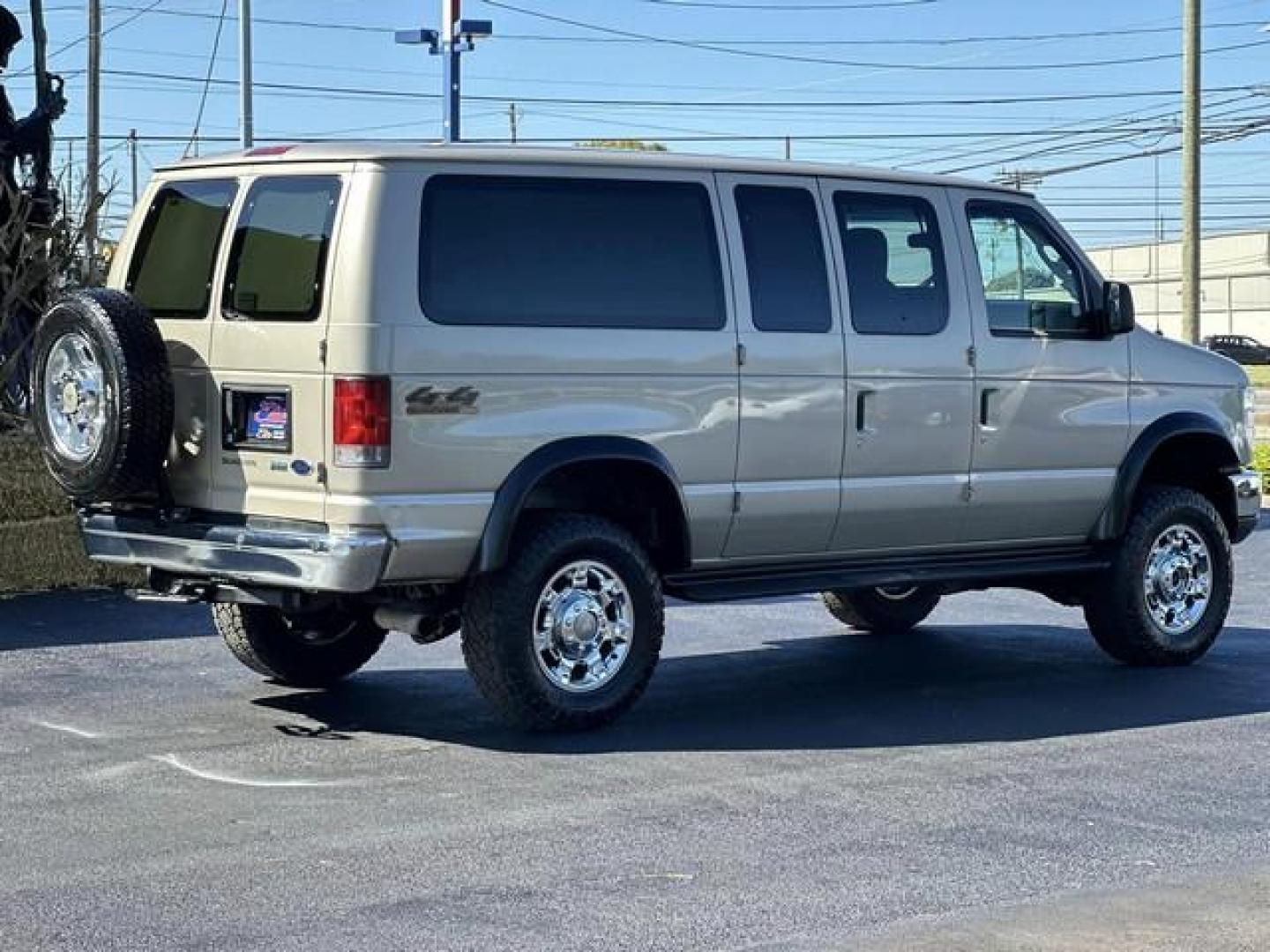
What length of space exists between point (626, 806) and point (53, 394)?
312 centimetres

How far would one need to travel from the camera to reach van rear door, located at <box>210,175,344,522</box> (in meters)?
8.11

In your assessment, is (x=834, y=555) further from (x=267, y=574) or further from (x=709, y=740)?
(x=267, y=574)

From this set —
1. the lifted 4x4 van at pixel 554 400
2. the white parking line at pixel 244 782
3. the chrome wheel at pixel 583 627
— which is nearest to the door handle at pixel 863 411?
the lifted 4x4 van at pixel 554 400

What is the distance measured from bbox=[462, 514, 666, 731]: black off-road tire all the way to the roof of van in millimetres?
1455

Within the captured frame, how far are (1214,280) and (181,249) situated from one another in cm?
10025

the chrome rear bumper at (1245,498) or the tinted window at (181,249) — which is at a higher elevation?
the tinted window at (181,249)

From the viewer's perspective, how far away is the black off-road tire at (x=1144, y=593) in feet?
34.0

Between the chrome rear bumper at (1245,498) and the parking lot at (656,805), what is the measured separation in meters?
0.68

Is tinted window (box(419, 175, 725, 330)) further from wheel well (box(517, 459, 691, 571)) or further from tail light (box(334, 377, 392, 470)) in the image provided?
wheel well (box(517, 459, 691, 571))

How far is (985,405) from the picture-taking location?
981 cm

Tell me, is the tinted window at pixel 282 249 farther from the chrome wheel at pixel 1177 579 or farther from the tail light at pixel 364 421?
the chrome wheel at pixel 1177 579

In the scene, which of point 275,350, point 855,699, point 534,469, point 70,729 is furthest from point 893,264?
point 70,729

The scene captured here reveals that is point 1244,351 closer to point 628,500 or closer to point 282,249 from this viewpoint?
point 628,500

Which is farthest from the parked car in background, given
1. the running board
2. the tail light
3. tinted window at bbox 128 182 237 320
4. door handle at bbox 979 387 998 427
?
the tail light
